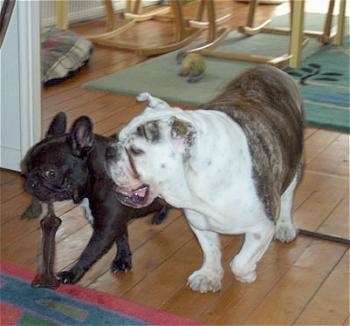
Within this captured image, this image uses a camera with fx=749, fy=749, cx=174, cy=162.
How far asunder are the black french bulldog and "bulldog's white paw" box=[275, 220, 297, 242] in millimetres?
516

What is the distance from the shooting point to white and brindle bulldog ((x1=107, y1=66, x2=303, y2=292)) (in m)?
1.71

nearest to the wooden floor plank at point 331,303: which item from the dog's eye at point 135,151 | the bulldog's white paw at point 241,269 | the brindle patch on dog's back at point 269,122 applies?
the bulldog's white paw at point 241,269

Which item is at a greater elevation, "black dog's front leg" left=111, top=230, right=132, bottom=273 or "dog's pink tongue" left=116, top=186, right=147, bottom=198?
"dog's pink tongue" left=116, top=186, right=147, bottom=198

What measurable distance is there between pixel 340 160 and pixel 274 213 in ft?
4.10

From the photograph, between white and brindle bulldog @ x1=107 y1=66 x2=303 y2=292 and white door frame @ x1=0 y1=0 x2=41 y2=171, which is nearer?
white and brindle bulldog @ x1=107 y1=66 x2=303 y2=292

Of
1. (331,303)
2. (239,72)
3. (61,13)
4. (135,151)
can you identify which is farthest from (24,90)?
(61,13)

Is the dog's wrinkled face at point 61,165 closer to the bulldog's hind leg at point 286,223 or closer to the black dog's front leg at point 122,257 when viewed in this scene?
the black dog's front leg at point 122,257

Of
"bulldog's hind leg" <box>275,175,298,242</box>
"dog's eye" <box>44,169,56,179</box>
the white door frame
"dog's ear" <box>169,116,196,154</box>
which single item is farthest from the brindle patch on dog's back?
the white door frame

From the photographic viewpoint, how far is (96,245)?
200 centimetres

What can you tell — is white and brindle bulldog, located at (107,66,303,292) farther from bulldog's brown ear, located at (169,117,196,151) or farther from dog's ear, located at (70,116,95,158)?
dog's ear, located at (70,116,95,158)

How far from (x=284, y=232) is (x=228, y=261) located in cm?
23

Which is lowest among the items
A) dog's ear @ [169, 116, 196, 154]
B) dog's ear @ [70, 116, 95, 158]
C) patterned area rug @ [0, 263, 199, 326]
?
patterned area rug @ [0, 263, 199, 326]

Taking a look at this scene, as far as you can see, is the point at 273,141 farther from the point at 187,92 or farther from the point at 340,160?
the point at 187,92

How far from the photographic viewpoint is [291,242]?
238 cm
